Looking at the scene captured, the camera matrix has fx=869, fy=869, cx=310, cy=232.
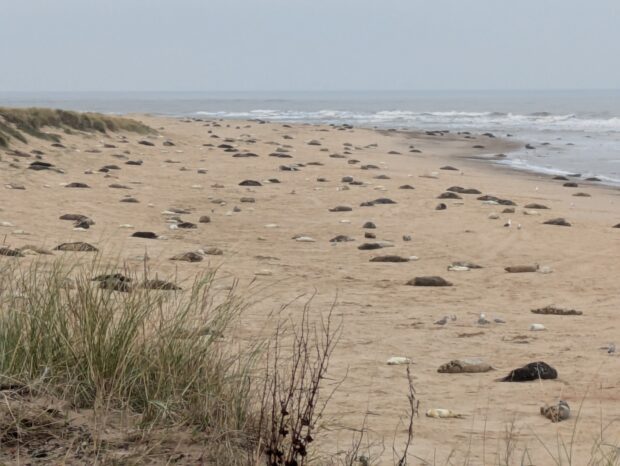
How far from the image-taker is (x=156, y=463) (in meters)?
2.70

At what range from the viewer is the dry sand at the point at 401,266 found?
3.93 metres

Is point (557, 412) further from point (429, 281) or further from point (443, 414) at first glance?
point (429, 281)

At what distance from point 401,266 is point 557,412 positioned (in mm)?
4010

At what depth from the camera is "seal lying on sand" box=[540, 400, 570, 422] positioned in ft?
12.5

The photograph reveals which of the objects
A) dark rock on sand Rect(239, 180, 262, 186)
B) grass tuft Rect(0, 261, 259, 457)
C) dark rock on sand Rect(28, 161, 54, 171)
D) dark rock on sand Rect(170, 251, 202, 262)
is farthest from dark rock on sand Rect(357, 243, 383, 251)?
dark rock on sand Rect(28, 161, 54, 171)

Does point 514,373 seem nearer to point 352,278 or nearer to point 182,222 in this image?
point 352,278

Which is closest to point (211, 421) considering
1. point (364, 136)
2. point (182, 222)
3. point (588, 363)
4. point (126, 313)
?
point (126, 313)

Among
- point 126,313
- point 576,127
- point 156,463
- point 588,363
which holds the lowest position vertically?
point 576,127

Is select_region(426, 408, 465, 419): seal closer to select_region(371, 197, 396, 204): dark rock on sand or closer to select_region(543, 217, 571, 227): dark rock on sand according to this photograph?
select_region(543, 217, 571, 227): dark rock on sand

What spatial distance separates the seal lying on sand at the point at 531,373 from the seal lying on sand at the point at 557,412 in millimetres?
509

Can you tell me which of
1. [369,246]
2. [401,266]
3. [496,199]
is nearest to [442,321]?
[401,266]

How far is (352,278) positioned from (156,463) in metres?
4.58

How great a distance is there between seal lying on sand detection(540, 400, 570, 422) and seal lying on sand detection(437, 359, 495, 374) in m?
0.73

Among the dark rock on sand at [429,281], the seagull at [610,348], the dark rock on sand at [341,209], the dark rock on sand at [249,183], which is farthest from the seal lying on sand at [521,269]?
the dark rock on sand at [249,183]
